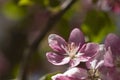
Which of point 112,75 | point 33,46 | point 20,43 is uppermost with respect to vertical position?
point 20,43

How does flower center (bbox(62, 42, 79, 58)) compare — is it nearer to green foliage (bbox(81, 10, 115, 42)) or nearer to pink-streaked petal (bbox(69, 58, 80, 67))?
Answer: pink-streaked petal (bbox(69, 58, 80, 67))

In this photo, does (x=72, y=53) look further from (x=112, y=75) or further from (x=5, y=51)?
(x=5, y=51)

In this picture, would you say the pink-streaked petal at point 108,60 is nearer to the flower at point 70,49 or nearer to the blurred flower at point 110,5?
the flower at point 70,49

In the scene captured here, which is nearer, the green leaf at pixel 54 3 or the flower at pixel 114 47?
the flower at pixel 114 47

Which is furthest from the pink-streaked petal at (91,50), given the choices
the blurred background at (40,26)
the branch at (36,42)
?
the branch at (36,42)

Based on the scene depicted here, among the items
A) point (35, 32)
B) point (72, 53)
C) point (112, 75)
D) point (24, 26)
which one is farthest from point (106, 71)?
point (35, 32)

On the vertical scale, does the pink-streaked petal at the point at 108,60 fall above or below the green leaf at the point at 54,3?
below

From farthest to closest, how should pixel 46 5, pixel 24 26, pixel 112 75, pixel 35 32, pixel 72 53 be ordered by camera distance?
pixel 35 32
pixel 24 26
pixel 46 5
pixel 72 53
pixel 112 75

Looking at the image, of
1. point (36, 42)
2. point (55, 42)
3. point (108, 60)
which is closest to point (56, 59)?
point (55, 42)
